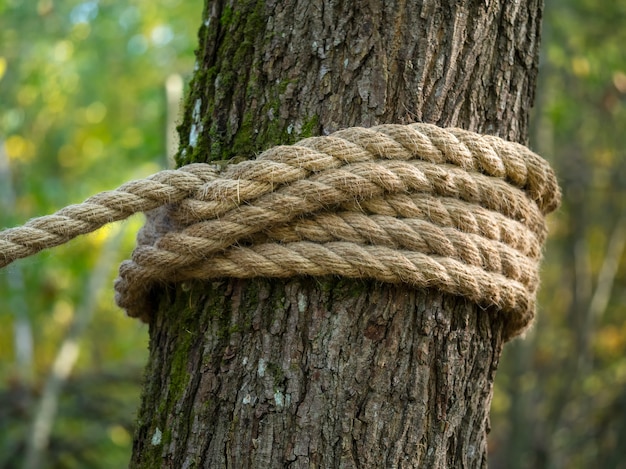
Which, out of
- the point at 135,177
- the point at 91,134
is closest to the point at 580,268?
the point at 135,177

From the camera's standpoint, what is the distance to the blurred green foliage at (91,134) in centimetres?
493

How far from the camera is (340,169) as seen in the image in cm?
120

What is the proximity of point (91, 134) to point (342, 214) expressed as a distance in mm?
6199

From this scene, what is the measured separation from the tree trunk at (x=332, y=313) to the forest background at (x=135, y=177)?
11.1 feet

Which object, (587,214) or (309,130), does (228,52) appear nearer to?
(309,130)

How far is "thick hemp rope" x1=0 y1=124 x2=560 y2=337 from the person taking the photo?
1183 mm

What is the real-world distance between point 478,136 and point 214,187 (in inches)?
17.9

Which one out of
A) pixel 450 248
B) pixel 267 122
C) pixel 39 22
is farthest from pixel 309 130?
pixel 39 22

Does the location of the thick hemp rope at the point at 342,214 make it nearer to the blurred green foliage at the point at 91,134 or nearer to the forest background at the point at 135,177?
the blurred green foliage at the point at 91,134

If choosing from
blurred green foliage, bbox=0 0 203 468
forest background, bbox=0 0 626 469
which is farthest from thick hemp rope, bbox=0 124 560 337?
forest background, bbox=0 0 626 469

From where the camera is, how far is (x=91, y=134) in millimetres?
6961

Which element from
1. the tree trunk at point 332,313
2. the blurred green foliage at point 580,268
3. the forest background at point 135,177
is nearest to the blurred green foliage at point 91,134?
the forest background at point 135,177

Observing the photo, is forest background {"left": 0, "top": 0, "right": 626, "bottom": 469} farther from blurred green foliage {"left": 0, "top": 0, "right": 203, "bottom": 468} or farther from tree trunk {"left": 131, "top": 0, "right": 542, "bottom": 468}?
tree trunk {"left": 131, "top": 0, "right": 542, "bottom": 468}

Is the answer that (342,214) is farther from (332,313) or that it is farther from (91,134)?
(91,134)
